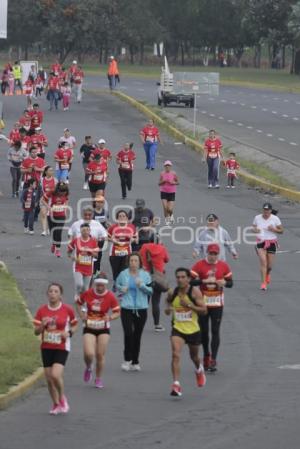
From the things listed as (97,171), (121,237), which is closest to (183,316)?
(121,237)

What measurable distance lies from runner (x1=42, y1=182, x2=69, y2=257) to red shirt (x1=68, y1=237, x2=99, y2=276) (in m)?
5.63

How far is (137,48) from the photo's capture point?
404 ft

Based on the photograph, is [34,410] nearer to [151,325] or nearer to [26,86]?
[151,325]

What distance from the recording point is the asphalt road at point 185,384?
13867 mm

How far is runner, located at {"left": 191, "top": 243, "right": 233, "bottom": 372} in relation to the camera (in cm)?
1712

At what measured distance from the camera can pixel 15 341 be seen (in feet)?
60.0

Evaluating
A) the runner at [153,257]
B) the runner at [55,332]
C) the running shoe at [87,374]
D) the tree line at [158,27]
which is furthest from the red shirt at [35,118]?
the tree line at [158,27]

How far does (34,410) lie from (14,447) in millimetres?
1739

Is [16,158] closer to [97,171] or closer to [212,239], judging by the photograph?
[97,171]

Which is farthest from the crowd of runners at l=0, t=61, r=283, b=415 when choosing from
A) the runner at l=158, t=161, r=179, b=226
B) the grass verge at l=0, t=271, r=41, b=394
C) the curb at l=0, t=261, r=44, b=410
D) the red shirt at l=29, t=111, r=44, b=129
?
the red shirt at l=29, t=111, r=44, b=129

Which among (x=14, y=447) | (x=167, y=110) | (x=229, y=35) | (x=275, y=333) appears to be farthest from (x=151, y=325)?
(x=229, y=35)

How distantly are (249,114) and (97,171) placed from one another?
98.1 feet

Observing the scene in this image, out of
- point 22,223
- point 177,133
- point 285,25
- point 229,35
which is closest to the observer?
point 22,223

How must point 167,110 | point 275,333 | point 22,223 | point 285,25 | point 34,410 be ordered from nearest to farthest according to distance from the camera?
point 34,410 < point 275,333 < point 22,223 < point 167,110 < point 285,25
